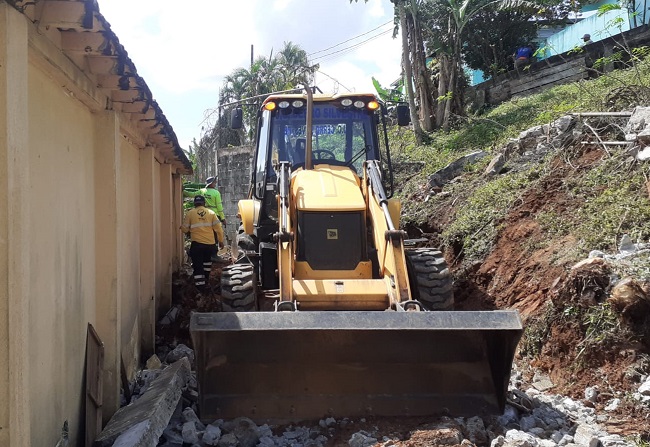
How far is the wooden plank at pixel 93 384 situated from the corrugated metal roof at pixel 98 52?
196cm

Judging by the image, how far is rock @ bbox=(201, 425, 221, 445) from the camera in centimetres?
459

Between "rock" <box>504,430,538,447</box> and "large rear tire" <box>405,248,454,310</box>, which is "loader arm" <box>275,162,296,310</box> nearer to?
"large rear tire" <box>405,248,454,310</box>

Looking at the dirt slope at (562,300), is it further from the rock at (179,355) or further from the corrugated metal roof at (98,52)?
the corrugated metal roof at (98,52)

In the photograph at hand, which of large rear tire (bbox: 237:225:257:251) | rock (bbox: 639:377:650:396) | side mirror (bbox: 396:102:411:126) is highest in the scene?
side mirror (bbox: 396:102:411:126)

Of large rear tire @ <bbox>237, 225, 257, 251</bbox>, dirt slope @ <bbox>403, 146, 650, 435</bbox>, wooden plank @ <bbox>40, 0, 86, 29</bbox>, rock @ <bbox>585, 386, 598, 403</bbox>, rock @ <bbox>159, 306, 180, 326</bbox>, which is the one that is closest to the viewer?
wooden plank @ <bbox>40, 0, 86, 29</bbox>

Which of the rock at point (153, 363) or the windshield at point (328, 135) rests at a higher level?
the windshield at point (328, 135)

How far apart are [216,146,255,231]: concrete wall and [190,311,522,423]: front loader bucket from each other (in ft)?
49.8

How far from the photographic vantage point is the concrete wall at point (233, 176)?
806 inches

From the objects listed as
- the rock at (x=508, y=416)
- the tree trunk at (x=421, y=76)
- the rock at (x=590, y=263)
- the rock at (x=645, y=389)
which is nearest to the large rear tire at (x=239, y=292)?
the rock at (x=508, y=416)

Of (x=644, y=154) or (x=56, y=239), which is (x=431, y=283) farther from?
(x=56, y=239)

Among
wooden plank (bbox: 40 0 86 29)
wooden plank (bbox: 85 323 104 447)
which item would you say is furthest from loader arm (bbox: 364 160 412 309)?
wooden plank (bbox: 40 0 86 29)

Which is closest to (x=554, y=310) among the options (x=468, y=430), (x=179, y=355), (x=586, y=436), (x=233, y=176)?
(x=586, y=436)

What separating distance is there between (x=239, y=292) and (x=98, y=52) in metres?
2.79

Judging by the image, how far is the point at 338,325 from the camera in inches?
185
